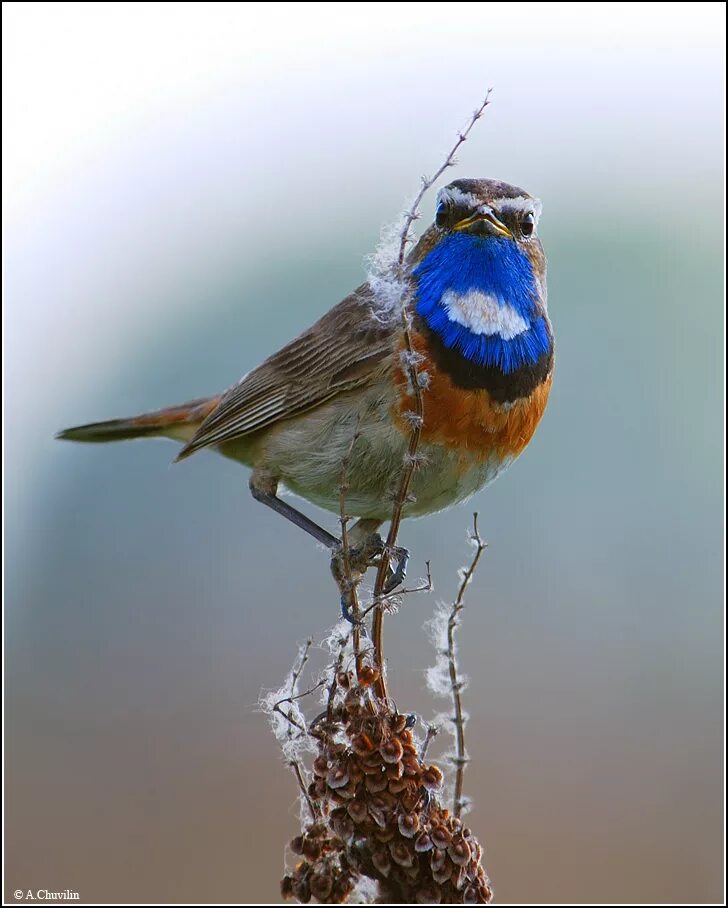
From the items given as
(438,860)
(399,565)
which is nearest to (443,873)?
(438,860)

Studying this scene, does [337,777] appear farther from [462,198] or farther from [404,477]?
[462,198]

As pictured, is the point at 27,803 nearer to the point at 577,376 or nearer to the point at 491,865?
the point at 491,865

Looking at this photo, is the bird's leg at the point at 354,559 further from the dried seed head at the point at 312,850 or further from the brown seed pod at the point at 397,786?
the dried seed head at the point at 312,850

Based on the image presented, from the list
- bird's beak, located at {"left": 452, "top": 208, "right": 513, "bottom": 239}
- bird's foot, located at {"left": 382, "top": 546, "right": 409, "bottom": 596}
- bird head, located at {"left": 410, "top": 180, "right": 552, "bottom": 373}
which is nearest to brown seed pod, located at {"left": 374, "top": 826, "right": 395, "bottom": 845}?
bird's foot, located at {"left": 382, "top": 546, "right": 409, "bottom": 596}

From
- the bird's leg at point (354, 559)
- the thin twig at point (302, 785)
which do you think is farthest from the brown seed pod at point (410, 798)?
the bird's leg at point (354, 559)

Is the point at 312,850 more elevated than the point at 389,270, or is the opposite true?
the point at 389,270

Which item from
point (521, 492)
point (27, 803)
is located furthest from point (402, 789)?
point (521, 492)
